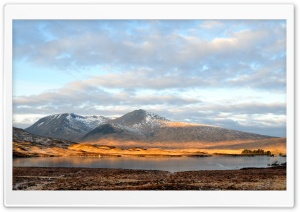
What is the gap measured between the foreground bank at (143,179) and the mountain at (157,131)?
2.42 feet

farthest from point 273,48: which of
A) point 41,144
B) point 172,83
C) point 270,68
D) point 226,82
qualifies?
point 41,144

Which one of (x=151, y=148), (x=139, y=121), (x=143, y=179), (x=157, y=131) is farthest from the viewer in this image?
(x=151, y=148)

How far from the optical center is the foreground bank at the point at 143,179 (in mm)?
10438

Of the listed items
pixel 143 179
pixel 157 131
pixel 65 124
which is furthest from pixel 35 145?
pixel 157 131

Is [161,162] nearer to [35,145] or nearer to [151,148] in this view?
[151,148]

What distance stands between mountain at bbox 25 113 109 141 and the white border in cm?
81

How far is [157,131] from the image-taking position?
11.2 m

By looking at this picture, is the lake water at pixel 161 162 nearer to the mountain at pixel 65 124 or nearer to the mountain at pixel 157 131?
the mountain at pixel 157 131

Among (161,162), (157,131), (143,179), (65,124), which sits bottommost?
(143,179)

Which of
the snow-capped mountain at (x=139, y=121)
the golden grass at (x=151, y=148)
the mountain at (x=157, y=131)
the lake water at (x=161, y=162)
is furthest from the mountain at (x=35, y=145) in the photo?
the snow-capped mountain at (x=139, y=121)
